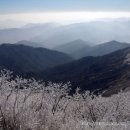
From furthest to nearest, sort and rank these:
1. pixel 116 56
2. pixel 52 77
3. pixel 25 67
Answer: pixel 25 67 → pixel 116 56 → pixel 52 77

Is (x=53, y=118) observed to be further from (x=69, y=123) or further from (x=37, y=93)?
(x=37, y=93)

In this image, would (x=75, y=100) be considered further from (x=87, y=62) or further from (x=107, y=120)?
(x=87, y=62)

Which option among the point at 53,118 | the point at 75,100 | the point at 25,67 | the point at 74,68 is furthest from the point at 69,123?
the point at 25,67

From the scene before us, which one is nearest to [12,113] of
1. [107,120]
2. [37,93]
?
[107,120]

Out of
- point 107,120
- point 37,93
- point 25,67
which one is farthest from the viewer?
point 25,67

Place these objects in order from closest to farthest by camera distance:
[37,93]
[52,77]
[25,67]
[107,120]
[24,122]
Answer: [24,122] < [107,120] < [37,93] < [52,77] < [25,67]

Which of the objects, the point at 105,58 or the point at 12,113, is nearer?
the point at 12,113
